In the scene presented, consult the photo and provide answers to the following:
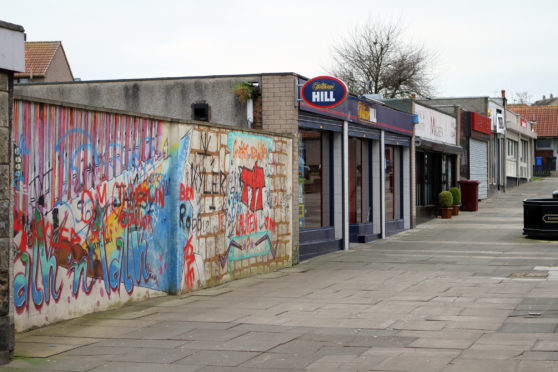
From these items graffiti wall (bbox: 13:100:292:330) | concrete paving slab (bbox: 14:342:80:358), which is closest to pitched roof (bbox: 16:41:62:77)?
graffiti wall (bbox: 13:100:292:330)

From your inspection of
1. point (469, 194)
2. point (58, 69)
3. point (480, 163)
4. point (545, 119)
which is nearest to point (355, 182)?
point (469, 194)

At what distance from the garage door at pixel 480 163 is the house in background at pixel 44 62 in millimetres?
26338

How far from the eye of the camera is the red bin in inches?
1281

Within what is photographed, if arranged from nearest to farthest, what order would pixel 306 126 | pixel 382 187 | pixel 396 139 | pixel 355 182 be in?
pixel 306 126, pixel 355 182, pixel 382 187, pixel 396 139

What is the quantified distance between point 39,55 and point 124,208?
45484 mm

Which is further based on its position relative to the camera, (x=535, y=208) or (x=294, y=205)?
(x=535, y=208)

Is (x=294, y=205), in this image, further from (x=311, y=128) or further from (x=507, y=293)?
(x=507, y=293)

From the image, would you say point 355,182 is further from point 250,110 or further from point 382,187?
point 250,110

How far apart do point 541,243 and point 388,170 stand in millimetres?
5342

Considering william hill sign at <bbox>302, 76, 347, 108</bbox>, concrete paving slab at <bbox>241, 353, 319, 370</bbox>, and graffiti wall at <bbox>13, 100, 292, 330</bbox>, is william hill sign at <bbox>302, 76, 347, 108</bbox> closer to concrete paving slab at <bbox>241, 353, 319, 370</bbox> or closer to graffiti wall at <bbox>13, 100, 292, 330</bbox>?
graffiti wall at <bbox>13, 100, 292, 330</bbox>

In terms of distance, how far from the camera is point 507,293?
37.1 ft

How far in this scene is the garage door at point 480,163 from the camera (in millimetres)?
37344

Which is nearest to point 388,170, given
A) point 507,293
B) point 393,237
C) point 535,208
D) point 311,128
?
point 393,237

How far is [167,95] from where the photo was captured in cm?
1623
